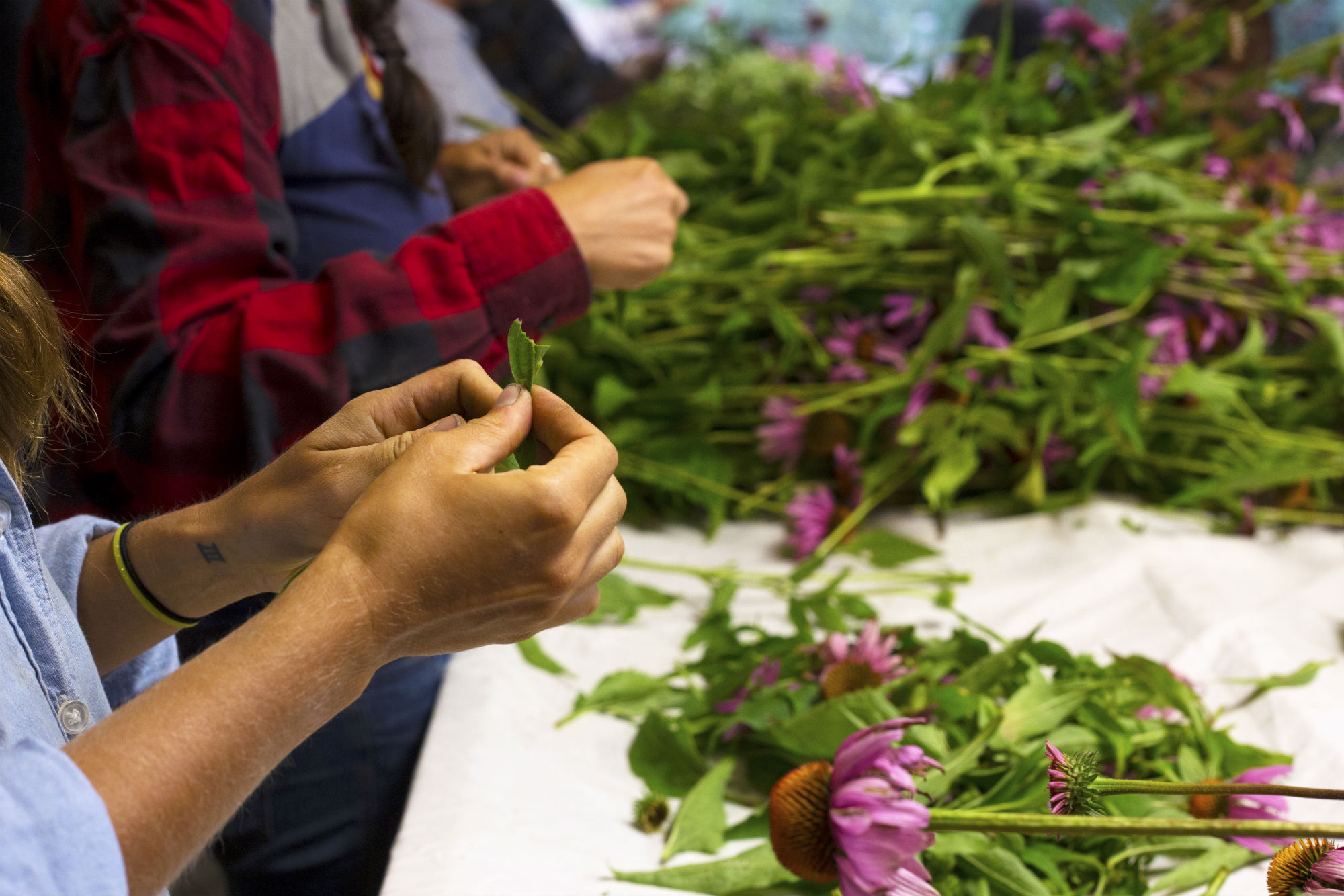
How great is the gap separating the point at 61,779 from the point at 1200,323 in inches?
34.6

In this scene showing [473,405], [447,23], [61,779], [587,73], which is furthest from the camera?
[587,73]

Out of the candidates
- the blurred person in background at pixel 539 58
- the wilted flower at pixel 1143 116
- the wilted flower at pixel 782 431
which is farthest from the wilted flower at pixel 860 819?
the blurred person in background at pixel 539 58

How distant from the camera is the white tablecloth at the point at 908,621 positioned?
0.41 metres

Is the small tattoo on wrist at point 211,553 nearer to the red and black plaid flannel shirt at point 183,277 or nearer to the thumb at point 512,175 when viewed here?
the red and black plaid flannel shirt at point 183,277

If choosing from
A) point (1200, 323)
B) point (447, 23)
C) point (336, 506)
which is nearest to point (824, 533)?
point (1200, 323)

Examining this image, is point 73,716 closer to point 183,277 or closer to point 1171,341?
point 183,277

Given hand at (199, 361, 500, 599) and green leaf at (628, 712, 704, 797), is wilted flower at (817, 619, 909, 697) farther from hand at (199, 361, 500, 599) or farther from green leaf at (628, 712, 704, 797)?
hand at (199, 361, 500, 599)

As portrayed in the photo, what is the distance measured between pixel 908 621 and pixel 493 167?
48 cm

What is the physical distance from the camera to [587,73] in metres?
1.75

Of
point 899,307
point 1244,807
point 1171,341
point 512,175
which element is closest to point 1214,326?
point 1171,341

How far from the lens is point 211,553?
0.34 m

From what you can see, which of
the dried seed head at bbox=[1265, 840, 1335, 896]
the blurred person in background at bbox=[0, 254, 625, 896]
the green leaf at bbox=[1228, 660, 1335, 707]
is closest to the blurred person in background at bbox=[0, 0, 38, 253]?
the blurred person in background at bbox=[0, 254, 625, 896]

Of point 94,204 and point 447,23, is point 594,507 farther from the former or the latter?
point 447,23

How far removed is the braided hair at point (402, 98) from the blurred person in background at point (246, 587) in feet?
0.96
